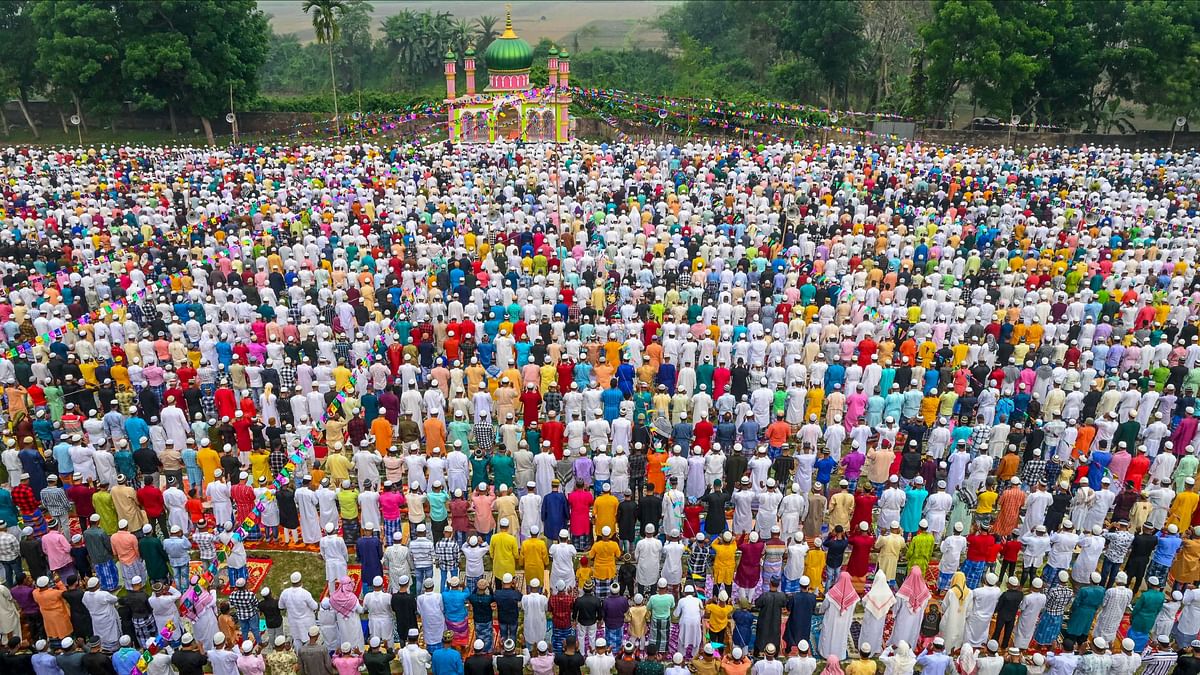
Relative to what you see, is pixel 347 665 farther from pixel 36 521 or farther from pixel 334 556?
pixel 36 521

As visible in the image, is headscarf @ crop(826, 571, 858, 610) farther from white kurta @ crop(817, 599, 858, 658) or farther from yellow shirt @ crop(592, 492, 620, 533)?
yellow shirt @ crop(592, 492, 620, 533)

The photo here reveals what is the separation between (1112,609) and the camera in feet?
28.1

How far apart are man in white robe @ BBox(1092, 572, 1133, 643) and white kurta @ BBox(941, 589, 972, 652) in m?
1.42

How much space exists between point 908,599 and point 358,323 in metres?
10.7

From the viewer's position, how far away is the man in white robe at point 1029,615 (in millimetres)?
8234

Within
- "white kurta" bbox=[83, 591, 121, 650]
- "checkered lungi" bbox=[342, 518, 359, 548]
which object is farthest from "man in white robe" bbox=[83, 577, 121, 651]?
"checkered lungi" bbox=[342, 518, 359, 548]

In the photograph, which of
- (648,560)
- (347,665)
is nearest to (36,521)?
(347,665)

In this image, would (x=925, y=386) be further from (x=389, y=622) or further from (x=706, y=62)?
(x=706, y=62)

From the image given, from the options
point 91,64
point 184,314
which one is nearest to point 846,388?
point 184,314

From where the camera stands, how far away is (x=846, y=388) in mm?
13039

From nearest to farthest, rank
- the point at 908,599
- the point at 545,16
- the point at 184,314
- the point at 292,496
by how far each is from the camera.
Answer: the point at 908,599 < the point at 292,496 < the point at 184,314 < the point at 545,16

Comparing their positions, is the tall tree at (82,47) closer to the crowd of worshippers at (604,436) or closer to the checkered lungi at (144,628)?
the crowd of worshippers at (604,436)

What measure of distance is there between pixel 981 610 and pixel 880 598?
3.38ft

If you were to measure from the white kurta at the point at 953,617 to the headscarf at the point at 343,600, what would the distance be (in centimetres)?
580
